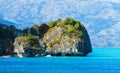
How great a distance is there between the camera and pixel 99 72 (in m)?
128

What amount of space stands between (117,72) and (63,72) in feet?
46.1

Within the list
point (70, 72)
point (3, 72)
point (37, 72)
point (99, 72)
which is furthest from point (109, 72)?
point (3, 72)

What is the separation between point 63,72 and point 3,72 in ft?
52.4

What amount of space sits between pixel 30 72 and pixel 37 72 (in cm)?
223

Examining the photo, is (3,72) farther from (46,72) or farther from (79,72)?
(79,72)

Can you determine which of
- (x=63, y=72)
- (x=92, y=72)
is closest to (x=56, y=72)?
(x=63, y=72)

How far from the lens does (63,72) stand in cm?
12662

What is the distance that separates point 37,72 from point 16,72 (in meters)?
5.78

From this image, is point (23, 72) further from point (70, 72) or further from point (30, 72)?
point (70, 72)

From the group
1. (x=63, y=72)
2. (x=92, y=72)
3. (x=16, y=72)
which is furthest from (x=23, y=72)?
(x=92, y=72)

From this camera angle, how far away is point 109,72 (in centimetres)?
12850

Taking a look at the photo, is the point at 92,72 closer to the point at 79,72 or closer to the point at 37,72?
the point at 79,72

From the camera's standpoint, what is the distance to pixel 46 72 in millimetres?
127562

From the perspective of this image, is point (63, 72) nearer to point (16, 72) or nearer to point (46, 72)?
point (46, 72)
